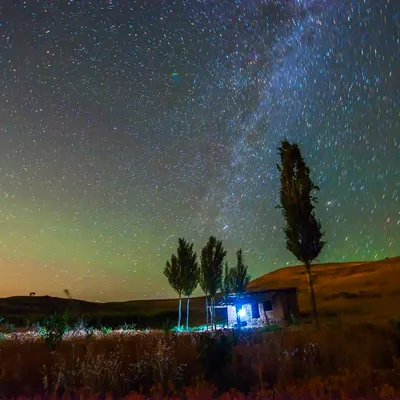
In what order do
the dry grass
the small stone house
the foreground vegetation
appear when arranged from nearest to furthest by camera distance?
the foreground vegetation < the small stone house < the dry grass

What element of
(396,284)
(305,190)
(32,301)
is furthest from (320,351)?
(32,301)

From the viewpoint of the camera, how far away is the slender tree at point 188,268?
89.2ft

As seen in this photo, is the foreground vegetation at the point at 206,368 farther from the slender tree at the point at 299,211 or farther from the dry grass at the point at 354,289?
the dry grass at the point at 354,289

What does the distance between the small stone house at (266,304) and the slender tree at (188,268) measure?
564 cm

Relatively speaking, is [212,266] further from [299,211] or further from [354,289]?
[354,289]

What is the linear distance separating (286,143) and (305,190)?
9.50 ft

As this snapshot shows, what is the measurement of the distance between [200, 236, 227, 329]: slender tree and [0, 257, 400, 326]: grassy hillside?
9.44 m

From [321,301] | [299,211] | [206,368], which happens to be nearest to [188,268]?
[299,211]

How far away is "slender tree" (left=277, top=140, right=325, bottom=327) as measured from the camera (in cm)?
2053

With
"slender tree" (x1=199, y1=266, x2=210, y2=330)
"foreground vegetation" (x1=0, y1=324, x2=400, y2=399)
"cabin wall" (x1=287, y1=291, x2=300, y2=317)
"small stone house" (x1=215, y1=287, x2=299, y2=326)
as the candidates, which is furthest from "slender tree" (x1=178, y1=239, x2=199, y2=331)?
"foreground vegetation" (x1=0, y1=324, x2=400, y2=399)

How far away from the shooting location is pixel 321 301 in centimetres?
4597

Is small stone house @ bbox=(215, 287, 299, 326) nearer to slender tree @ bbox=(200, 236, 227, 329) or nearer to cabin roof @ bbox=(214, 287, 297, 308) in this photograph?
cabin roof @ bbox=(214, 287, 297, 308)

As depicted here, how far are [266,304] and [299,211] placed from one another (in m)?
16.7

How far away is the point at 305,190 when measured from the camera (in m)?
20.5
